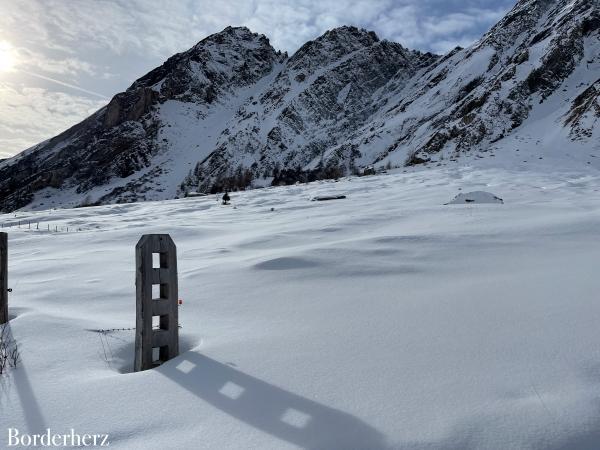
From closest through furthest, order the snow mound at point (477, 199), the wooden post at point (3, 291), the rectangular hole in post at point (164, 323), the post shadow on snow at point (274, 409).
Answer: the post shadow on snow at point (274, 409)
the rectangular hole in post at point (164, 323)
the wooden post at point (3, 291)
the snow mound at point (477, 199)

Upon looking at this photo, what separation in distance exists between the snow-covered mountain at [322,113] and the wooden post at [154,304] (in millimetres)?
25502

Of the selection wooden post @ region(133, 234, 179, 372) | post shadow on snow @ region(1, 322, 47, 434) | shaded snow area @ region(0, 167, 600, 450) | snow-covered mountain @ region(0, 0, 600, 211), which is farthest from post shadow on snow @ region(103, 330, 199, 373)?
snow-covered mountain @ region(0, 0, 600, 211)

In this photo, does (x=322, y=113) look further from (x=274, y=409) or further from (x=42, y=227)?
(x=274, y=409)

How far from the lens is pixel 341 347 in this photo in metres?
3.13

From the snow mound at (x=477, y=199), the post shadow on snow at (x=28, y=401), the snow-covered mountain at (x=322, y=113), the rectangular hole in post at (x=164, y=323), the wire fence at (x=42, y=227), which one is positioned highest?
the snow-covered mountain at (x=322, y=113)

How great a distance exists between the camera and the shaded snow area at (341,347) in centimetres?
218

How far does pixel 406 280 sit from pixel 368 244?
1.73 meters

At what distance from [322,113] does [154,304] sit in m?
75.5

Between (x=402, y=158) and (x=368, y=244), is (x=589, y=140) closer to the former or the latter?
(x=402, y=158)

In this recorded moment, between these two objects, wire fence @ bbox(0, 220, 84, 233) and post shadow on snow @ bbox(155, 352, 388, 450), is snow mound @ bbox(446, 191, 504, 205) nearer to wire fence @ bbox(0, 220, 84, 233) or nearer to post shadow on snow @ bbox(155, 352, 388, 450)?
post shadow on snow @ bbox(155, 352, 388, 450)

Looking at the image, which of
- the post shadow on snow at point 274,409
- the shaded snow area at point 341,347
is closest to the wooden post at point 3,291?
the shaded snow area at point 341,347

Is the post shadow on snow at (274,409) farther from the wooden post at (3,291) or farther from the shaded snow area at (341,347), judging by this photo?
the wooden post at (3,291)

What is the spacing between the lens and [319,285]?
16.1 ft

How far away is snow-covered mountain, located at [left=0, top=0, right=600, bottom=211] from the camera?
3656 cm
